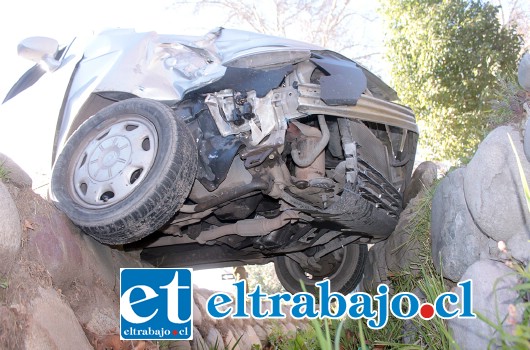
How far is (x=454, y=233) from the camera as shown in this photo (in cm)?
332

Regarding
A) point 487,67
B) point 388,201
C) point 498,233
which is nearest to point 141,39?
point 388,201

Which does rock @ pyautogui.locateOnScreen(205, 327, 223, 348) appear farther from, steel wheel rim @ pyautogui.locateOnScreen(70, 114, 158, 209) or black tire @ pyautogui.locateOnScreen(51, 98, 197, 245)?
steel wheel rim @ pyautogui.locateOnScreen(70, 114, 158, 209)

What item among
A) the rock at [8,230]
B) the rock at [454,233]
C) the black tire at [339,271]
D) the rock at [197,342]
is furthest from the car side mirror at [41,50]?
the rock at [454,233]

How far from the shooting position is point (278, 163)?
3.51 metres

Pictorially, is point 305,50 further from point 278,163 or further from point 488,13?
point 488,13

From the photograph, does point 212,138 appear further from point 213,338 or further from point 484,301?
point 213,338

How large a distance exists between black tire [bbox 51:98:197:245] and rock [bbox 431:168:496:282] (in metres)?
1.60

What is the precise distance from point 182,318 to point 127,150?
3.51 ft

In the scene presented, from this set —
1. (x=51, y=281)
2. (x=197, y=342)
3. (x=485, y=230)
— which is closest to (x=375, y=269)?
(x=197, y=342)

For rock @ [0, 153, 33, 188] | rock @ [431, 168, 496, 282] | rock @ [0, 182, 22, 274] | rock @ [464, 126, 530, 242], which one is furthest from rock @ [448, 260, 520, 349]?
rock @ [0, 153, 33, 188]

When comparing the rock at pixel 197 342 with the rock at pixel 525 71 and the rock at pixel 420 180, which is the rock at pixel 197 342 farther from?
the rock at pixel 525 71

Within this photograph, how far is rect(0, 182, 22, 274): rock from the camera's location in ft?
8.64

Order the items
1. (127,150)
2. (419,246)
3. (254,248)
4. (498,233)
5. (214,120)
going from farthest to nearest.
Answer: (254,248)
(419,246)
(214,120)
(127,150)
(498,233)

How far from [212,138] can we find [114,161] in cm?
62
